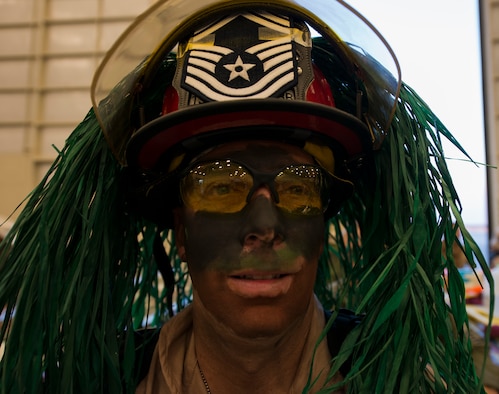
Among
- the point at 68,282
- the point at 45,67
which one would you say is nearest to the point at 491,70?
the point at 45,67

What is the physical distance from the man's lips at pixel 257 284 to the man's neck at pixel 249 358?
9 centimetres

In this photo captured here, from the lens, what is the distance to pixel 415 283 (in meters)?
0.83

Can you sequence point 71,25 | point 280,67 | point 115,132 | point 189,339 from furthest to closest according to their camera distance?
point 71,25 → point 189,339 → point 115,132 → point 280,67

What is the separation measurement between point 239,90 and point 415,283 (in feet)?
1.36

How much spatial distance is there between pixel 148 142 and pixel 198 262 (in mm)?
224

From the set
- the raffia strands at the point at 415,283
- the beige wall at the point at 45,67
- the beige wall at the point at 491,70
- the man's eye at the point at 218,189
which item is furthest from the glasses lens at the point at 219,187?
the beige wall at the point at 45,67

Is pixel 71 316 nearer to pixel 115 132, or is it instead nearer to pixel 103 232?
pixel 103 232

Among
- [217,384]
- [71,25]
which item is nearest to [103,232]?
[217,384]

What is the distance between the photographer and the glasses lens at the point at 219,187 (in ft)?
2.76

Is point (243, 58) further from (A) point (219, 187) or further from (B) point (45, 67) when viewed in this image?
(B) point (45, 67)

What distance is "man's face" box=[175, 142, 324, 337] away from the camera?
818mm

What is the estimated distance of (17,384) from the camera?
831 mm

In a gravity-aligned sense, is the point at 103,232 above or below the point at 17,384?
above

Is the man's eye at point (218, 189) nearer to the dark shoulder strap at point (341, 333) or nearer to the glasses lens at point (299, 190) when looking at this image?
the glasses lens at point (299, 190)
